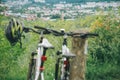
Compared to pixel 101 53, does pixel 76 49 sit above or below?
above

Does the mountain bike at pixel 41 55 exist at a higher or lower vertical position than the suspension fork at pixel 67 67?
higher

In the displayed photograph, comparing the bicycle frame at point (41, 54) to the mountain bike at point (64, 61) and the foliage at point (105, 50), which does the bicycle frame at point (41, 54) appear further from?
the foliage at point (105, 50)

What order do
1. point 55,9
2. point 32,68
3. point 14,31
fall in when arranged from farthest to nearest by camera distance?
point 55,9, point 32,68, point 14,31

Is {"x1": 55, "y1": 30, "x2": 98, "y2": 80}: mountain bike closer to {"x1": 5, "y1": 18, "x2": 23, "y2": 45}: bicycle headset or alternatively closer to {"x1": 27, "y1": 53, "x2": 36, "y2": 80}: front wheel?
{"x1": 27, "y1": 53, "x2": 36, "y2": 80}: front wheel

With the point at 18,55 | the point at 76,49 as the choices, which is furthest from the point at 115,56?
the point at 76,49

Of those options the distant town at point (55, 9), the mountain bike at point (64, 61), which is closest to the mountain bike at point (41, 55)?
the mountain bike at point (64, 61)

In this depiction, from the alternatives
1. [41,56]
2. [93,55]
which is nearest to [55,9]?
[93,55]

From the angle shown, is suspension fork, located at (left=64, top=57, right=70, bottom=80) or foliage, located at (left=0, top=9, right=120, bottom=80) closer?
suspension fork, located at (left=64, top=57, right=70, bottom=80)

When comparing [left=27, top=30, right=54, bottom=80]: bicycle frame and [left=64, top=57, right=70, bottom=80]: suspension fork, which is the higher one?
[left=27, top=30, right=54, bottom=80]: bicycle frame

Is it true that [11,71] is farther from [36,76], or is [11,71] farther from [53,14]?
[53,14]

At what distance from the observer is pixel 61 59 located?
495 centimetres

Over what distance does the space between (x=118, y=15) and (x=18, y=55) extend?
2774 mm

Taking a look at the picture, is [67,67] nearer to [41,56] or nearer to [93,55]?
[41,56]

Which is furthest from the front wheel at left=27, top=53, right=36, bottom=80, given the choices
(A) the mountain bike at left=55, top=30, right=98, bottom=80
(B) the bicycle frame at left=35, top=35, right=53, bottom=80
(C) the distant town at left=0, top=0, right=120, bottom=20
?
(C) the distant town at left=0, top=0, right=120, bottom=20
